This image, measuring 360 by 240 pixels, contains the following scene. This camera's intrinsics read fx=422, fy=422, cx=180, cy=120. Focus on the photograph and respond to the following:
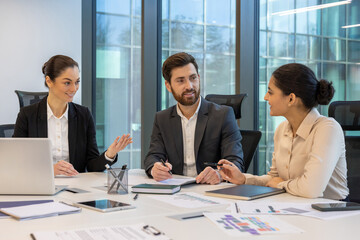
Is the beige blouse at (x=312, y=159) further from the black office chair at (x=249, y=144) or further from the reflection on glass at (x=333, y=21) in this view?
the reflection on glass at (x=333, y=21)

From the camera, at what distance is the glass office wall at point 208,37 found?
435 centimetres

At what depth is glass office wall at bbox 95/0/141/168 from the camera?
5828mm

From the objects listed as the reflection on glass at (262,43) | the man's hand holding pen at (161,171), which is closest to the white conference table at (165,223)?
the man's hand holding pen at (161,171)

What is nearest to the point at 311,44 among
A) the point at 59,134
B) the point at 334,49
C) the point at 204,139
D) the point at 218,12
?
the point at 334,49

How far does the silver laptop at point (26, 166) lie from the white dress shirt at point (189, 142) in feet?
3.31

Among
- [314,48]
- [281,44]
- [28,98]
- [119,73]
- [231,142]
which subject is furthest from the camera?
[119,73]

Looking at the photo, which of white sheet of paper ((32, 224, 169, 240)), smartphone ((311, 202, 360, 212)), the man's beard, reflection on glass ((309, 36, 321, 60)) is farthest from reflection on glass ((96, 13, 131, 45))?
white sheet of paper ((32, 224, 169, 240))

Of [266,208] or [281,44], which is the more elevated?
[281,44]

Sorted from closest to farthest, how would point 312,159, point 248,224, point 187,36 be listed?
1. point 248,224
2. point 312,159
3. point 187,36

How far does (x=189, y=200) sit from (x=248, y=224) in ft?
Answer: 1.47

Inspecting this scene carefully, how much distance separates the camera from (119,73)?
6.10 metres

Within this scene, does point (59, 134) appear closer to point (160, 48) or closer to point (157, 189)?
point (157, 189)

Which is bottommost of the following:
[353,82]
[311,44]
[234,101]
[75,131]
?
[75,131]

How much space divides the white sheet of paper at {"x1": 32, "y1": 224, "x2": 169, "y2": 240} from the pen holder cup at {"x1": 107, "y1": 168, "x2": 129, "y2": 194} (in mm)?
647
